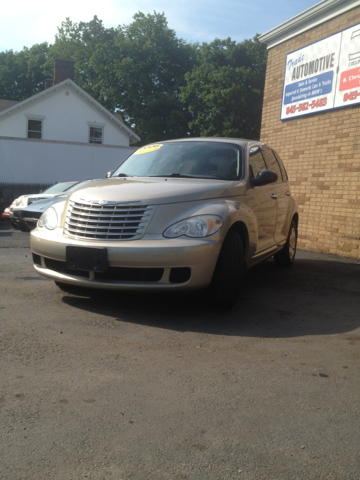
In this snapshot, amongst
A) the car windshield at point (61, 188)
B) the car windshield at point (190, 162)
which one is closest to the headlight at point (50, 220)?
the car windshield at point (190, 162)

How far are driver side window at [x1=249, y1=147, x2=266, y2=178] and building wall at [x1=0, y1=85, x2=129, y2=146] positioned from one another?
2624 centimetres

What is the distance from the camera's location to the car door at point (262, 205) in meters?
5.20

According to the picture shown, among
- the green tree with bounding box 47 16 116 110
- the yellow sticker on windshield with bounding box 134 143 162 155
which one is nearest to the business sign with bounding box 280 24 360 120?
the yellow sticker on windshield with bounding box 134 143 162 155

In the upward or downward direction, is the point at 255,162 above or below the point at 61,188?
above

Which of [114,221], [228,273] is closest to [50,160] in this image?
[114,221]

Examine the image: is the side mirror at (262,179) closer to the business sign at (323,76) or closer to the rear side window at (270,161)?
the rear side window at (270,161)

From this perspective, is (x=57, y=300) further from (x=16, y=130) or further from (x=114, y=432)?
(x=16, y=130)

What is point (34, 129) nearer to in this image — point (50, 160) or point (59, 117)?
point (59, 117)

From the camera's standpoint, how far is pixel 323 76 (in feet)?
30.7

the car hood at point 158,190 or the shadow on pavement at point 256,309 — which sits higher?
the car hood at point 158,190

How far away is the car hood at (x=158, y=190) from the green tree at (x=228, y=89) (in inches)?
1428

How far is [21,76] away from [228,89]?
84.8 feet

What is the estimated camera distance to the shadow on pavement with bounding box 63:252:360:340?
402cm

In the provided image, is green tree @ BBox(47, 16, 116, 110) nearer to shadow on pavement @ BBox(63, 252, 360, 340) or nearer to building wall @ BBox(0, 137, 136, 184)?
building wall @ BBox(0, 137, 136, 184)
